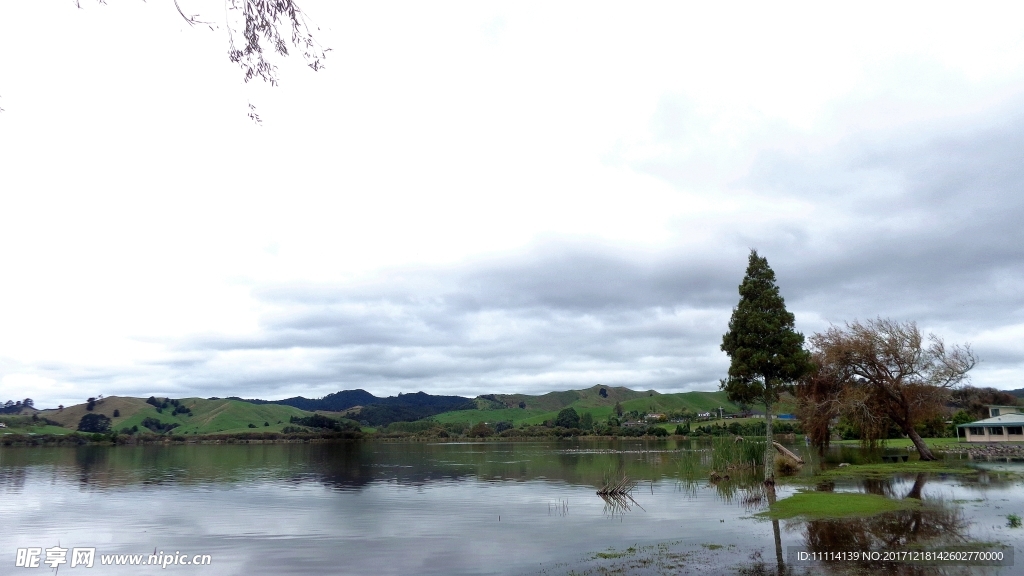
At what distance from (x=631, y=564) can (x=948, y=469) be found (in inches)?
1253

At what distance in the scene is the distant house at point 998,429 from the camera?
65.2 meters

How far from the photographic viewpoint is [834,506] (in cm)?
2359

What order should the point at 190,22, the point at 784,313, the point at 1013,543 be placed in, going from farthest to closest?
the point at 784,313, the point at 1013,543, the point at 190,22

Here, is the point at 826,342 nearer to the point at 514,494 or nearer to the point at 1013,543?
the point at 514,494

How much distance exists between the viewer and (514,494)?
3838cm

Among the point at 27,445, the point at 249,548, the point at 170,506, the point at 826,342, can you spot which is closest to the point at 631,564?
the point at 249,548

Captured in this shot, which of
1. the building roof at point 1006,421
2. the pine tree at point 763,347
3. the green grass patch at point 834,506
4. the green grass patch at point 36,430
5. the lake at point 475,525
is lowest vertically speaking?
the green grass patch at point 36,430

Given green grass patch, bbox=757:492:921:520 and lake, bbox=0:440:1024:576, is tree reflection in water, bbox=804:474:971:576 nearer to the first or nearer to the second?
lake, bbox=0:440:1024:576

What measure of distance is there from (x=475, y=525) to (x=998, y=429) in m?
70.1

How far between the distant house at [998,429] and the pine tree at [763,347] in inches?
1815

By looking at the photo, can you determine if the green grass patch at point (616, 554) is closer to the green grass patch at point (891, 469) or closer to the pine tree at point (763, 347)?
the pine tree at point (763, 347)

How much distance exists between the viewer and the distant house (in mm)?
65250

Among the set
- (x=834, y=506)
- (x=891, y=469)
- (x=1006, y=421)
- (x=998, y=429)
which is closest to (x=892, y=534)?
(x=834, y=506)

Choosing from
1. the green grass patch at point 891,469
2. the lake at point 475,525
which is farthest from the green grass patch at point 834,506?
the green grass patch at point 891,469
